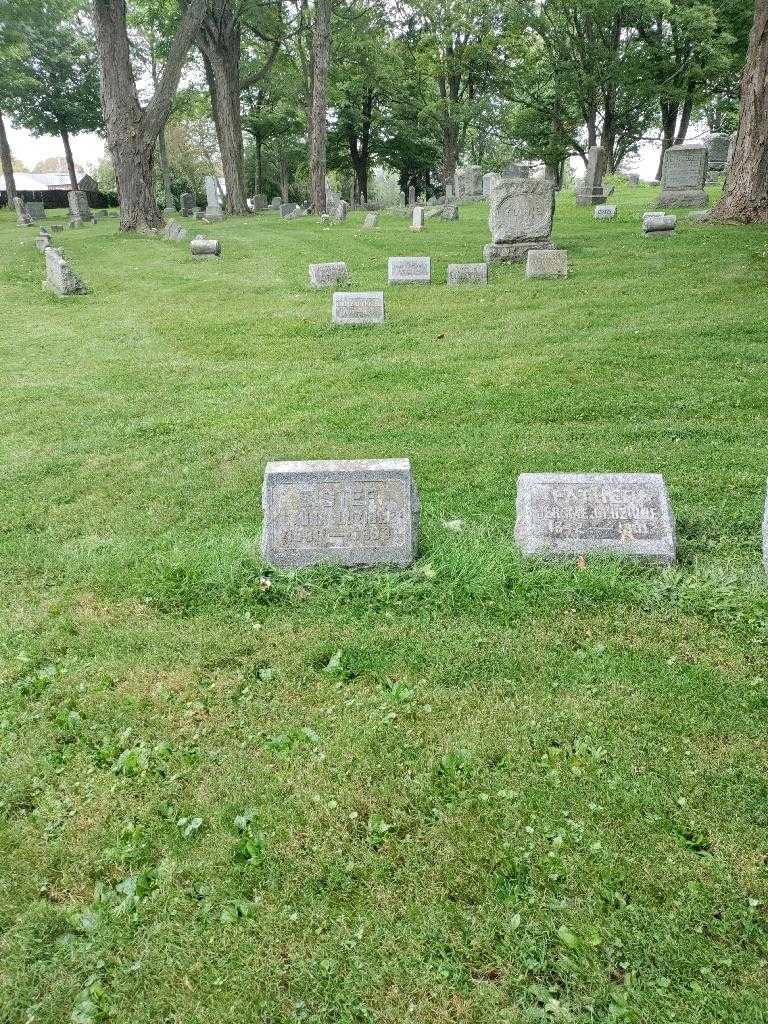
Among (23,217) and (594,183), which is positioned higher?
(594,183)

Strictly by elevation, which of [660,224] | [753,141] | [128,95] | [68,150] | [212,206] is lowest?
[660,224]

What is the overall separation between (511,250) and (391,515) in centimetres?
1212

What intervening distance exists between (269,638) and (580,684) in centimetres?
189

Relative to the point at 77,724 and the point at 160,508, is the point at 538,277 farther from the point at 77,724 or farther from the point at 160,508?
the point at 77,724

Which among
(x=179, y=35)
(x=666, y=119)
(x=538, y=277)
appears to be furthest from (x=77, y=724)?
(x=666, y=119)

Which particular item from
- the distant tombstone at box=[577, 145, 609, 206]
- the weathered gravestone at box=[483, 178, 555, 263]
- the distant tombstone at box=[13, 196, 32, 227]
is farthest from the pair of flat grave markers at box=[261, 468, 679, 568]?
the distant tombstone at box=[13, 196, 32, 227]

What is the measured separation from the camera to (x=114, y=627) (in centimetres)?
471

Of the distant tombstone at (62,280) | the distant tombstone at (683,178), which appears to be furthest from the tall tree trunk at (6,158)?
the distant tombstone at (683,178)

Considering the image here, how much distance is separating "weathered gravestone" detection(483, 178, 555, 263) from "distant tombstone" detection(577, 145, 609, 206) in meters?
13.4

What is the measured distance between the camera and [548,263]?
1359 cm

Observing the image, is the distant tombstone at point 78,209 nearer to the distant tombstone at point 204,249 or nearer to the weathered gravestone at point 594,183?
the distant tombstone at point 204,249

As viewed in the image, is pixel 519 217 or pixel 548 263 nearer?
pixel 548 263

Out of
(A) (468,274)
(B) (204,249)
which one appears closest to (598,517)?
(A) (468,274)

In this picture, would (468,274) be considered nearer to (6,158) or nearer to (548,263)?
(548,263)
